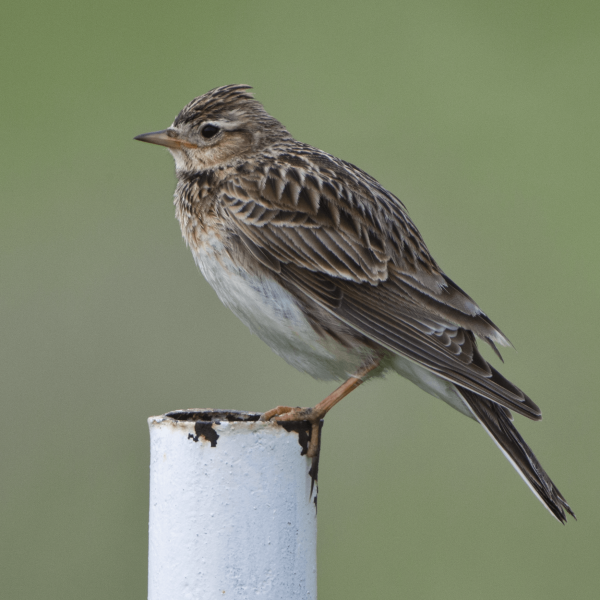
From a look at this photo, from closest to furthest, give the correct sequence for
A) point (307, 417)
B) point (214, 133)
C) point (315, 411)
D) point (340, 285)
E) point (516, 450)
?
point (307, 417)
point (315, 411)
point (516, 450)
point (340, 285)
point (214, 133)

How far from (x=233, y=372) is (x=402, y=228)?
4.99 m

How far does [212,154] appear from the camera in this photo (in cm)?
652

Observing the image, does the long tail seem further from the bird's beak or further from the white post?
the bird's beak

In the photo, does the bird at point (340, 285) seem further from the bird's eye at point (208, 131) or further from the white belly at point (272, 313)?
the bird's eye at point (208, 131)

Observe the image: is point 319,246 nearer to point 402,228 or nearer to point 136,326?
point 402,228

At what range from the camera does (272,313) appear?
222 inches

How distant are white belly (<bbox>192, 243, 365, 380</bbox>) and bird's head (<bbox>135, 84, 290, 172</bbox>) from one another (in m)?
0.86

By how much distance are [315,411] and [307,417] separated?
261mm

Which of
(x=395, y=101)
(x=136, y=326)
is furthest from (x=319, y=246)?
(x=395, y=101)

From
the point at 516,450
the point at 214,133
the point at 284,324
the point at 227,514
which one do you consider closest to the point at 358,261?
the point at 284,324

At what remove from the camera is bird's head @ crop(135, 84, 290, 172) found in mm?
6543

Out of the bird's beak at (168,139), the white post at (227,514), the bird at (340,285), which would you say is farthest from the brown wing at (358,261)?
the white post at (227,514)

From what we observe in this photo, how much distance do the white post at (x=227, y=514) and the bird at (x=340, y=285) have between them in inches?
49.5

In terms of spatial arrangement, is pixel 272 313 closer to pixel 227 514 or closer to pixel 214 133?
pixel 214 133
